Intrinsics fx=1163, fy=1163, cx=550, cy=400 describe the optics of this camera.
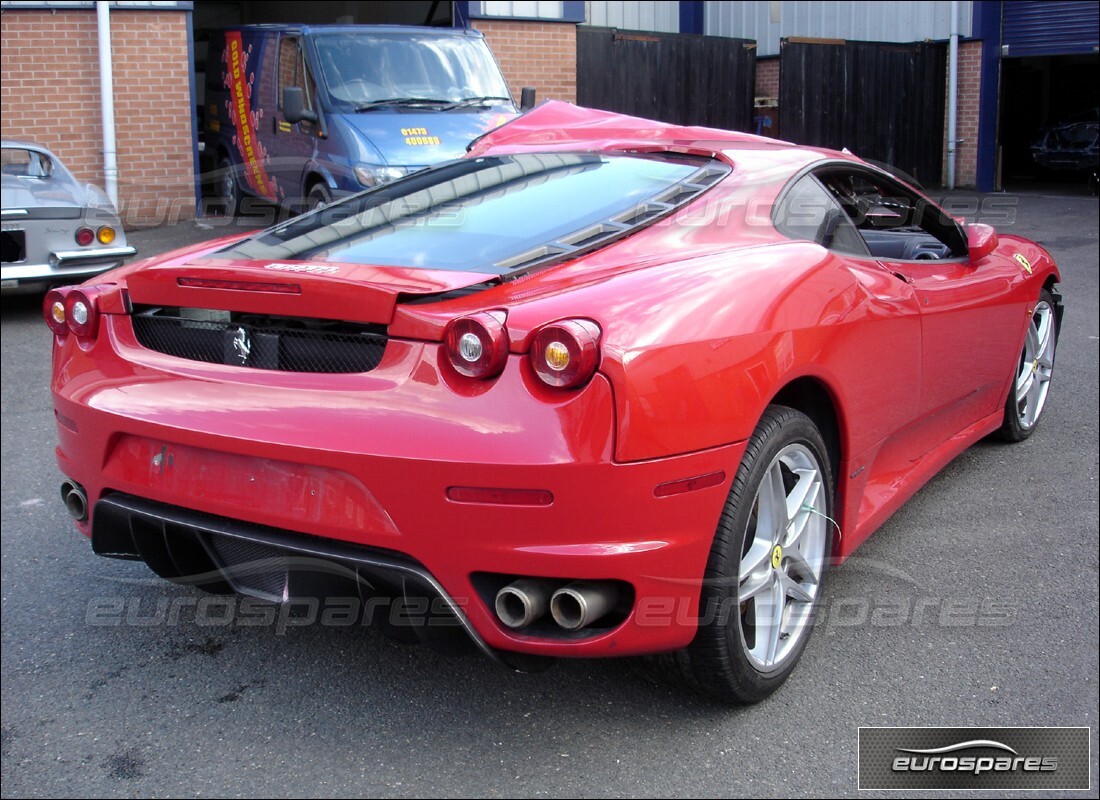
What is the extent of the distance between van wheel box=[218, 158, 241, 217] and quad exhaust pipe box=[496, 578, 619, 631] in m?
10.6

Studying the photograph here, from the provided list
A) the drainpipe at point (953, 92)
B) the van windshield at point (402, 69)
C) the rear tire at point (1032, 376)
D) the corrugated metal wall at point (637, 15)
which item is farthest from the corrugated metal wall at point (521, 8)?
the rear tire at point (1032, 376)

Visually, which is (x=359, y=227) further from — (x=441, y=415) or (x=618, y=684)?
(x=618, y=684)

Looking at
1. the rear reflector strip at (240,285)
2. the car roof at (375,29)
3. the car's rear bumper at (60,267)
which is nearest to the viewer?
the rear reflector strip at (240,285)

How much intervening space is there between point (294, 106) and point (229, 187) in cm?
318

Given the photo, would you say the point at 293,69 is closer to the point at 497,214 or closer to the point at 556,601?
the point at 497,214

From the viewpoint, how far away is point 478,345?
8.27 feet

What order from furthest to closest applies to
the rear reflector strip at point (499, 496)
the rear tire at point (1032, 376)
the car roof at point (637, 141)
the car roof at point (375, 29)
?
the car roof at point (375, 29)
the rear tire at point (1032, 376)
the car roof at point (637, 141)
the rear reflector strip at point (499, 496)

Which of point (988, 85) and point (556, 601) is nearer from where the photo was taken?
point (556, 601)

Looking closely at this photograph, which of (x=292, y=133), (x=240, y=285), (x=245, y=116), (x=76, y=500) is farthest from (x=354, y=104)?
(x=240, y=285)

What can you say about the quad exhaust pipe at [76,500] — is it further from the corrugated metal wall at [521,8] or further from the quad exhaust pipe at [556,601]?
the corrugated metal wall at [521,8]

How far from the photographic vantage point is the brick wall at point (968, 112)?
1864 centimetres

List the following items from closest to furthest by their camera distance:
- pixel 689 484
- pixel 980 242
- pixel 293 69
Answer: pixel 689 484
pixel 980 242
pixel 293 69

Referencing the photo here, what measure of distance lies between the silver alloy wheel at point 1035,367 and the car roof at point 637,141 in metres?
1.55

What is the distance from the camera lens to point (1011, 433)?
5.09 meters
